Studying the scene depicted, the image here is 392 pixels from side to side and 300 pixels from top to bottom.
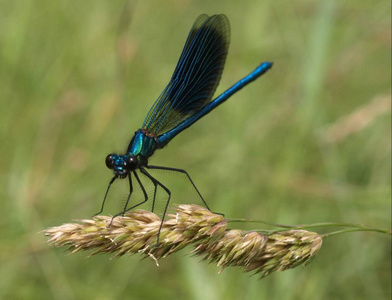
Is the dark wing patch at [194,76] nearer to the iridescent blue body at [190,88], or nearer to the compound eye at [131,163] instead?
the iridescent blue body at [190,88]

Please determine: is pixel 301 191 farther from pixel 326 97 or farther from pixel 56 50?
pixel 56 50

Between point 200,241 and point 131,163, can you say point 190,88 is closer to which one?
point 131,163

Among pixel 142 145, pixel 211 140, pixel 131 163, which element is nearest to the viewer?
pixel 131 163

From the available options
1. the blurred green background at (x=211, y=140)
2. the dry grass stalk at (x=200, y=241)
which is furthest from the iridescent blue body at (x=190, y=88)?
the dry grass stalk at (x=200, y=241)

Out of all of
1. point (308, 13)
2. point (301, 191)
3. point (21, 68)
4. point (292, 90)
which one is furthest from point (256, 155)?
point (21, 68)

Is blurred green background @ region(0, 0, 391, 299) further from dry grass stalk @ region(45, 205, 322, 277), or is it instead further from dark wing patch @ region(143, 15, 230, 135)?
dry grass stalk @ region(45, 205, 322, 277)

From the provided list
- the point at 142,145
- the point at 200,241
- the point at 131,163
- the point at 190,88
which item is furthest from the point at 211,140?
the point at 200,241

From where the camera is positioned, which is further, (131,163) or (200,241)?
(131,163)
